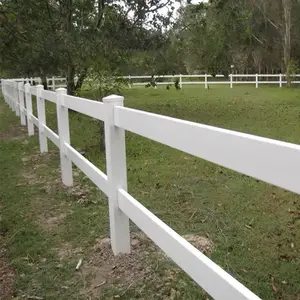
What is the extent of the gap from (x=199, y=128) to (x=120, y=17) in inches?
429

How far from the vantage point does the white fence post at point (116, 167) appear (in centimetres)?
354

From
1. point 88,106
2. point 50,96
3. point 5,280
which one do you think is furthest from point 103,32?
point 5,280

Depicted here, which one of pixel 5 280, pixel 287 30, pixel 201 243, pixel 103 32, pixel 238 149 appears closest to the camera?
pixel 238 149

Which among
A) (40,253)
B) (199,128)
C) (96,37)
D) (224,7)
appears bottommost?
(40,253)

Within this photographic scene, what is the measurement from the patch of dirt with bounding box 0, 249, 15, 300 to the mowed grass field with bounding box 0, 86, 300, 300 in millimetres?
35

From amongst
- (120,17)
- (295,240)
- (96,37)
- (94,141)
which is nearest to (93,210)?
(295,240)

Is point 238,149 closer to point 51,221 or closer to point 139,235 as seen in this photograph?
→ point 139,235

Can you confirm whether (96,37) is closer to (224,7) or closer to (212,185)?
(224,7)

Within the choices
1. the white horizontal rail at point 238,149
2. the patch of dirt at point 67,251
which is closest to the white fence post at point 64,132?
the patch of dirt at point 67,251

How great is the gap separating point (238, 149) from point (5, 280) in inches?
97.3

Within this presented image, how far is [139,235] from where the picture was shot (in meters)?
4.14

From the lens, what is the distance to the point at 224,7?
40.9 feet

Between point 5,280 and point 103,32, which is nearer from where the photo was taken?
point 5,280

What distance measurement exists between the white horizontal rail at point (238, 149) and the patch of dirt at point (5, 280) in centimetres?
169
